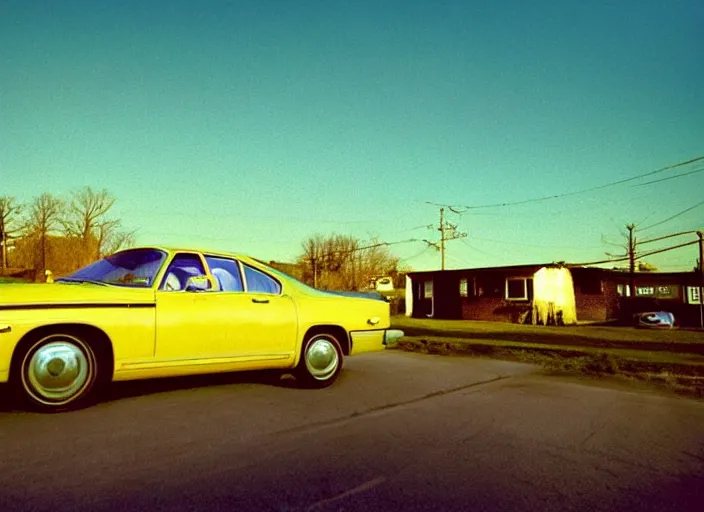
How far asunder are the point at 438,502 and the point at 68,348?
3.19 m

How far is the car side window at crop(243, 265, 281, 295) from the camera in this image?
18.0 feet

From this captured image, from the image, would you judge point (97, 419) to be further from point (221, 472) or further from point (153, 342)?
point (221, 472)

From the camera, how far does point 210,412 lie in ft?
14.4

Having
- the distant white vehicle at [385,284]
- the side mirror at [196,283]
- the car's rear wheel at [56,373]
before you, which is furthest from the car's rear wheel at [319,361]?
the distant white vehicle at [385,284]

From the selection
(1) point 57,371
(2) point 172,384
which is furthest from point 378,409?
(1) point 57,371

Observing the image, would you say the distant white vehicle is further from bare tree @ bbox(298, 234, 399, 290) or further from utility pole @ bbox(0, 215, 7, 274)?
utility pole @ bbox(0, 215, 7, 274)

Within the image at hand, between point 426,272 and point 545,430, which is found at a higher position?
point 426,272

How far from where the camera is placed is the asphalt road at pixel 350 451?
262 centimetres

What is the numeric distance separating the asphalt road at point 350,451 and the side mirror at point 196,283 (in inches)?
41.0

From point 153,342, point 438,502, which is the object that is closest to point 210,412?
point 153,342

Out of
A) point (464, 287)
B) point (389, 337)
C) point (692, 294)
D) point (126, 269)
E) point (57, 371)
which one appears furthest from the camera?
point (692, 294)

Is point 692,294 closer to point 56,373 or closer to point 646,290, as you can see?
point 646,290

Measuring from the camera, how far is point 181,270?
5137mm

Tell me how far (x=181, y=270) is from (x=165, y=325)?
2.46 ft
